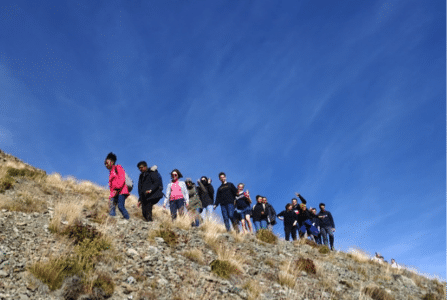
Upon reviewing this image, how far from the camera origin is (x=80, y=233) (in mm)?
6945

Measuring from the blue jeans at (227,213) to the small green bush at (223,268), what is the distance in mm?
4371

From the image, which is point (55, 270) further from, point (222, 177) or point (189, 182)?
point (222, 177)

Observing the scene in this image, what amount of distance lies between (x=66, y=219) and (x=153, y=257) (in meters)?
2.83

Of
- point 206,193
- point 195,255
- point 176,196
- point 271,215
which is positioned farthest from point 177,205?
point 271,215

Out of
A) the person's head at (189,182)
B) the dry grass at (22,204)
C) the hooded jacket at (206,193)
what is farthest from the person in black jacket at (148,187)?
the dry grass at (22,204)

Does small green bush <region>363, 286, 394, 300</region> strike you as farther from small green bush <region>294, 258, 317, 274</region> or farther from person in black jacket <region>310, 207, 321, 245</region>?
person in black jacket <region>310, 207, 321, 245</region>

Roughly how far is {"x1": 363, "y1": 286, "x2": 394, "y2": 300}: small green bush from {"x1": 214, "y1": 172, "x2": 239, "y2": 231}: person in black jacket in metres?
5.31

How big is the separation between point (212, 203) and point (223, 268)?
4980 mm

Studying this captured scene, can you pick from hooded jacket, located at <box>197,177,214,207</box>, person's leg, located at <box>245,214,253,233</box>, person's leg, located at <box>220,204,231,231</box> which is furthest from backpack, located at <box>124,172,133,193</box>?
person's leg, located at <box>245,214,253,233</box>

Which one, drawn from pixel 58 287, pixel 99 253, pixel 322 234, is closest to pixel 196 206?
pixel 99 253

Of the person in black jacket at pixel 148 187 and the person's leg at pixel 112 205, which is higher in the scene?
the person in black jacket at pixel 148 187

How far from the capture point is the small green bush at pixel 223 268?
715cm

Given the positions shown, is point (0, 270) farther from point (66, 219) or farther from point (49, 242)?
point (66, 219)

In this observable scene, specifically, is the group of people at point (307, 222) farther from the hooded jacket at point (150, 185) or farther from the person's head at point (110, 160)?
the person's head at point (110, 160)
